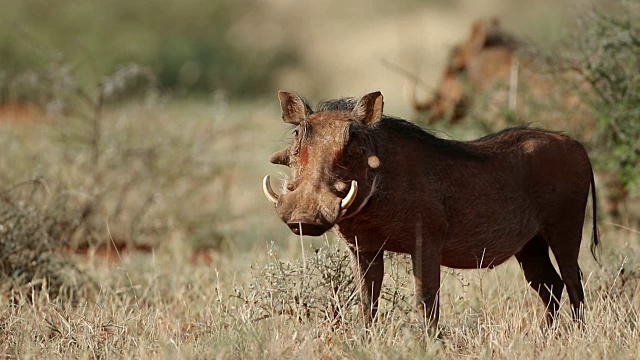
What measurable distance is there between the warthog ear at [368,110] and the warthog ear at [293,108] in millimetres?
231

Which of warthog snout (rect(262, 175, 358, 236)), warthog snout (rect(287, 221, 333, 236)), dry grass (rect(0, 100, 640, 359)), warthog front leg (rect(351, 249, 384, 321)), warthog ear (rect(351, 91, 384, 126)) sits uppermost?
warthog ear (rect(351, 91, 384, 126))

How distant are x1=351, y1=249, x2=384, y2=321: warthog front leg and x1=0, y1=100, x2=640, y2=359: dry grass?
Result: 8 cm

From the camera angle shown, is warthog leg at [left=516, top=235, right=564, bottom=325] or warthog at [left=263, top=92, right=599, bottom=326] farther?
warthog leg at [left=516, top=235, right=564, bottom=325]

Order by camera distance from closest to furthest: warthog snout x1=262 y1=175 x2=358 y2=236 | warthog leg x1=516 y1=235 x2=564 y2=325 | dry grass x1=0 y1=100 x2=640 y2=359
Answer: warthog snout x1=262 y1=175 x2=358 y2=236, dry grass x1=0 y1=100 x2=640 y2=359, warthog leg x1=516 y1=235 x2=564 y2=325

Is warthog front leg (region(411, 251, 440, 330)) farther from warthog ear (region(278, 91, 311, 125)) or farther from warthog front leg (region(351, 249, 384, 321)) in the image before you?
warthog ear (region(278, 91, 311, 125))

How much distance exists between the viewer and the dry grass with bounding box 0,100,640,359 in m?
4.79

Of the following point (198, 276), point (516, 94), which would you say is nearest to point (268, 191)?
point (198, 276)

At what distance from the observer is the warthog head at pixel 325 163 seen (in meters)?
4.49

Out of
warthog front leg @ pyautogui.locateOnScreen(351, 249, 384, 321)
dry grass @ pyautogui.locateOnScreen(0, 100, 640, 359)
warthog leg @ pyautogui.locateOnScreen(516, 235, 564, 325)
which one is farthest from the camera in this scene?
warthog leg @ pyautogui.locateOnScreen(516, 235, 564, 325)

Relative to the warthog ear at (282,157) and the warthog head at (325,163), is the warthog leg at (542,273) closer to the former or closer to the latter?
the warthog head at (325,163)

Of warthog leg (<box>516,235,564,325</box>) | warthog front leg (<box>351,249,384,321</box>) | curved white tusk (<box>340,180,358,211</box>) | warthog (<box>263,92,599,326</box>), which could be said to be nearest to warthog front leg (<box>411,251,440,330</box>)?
warthog (<box>263,92,599,326</box>)

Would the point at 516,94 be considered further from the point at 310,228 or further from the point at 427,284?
the point at 310,228

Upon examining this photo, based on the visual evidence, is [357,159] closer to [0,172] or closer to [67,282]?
[67,282]

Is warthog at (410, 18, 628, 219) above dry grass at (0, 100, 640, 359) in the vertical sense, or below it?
above
